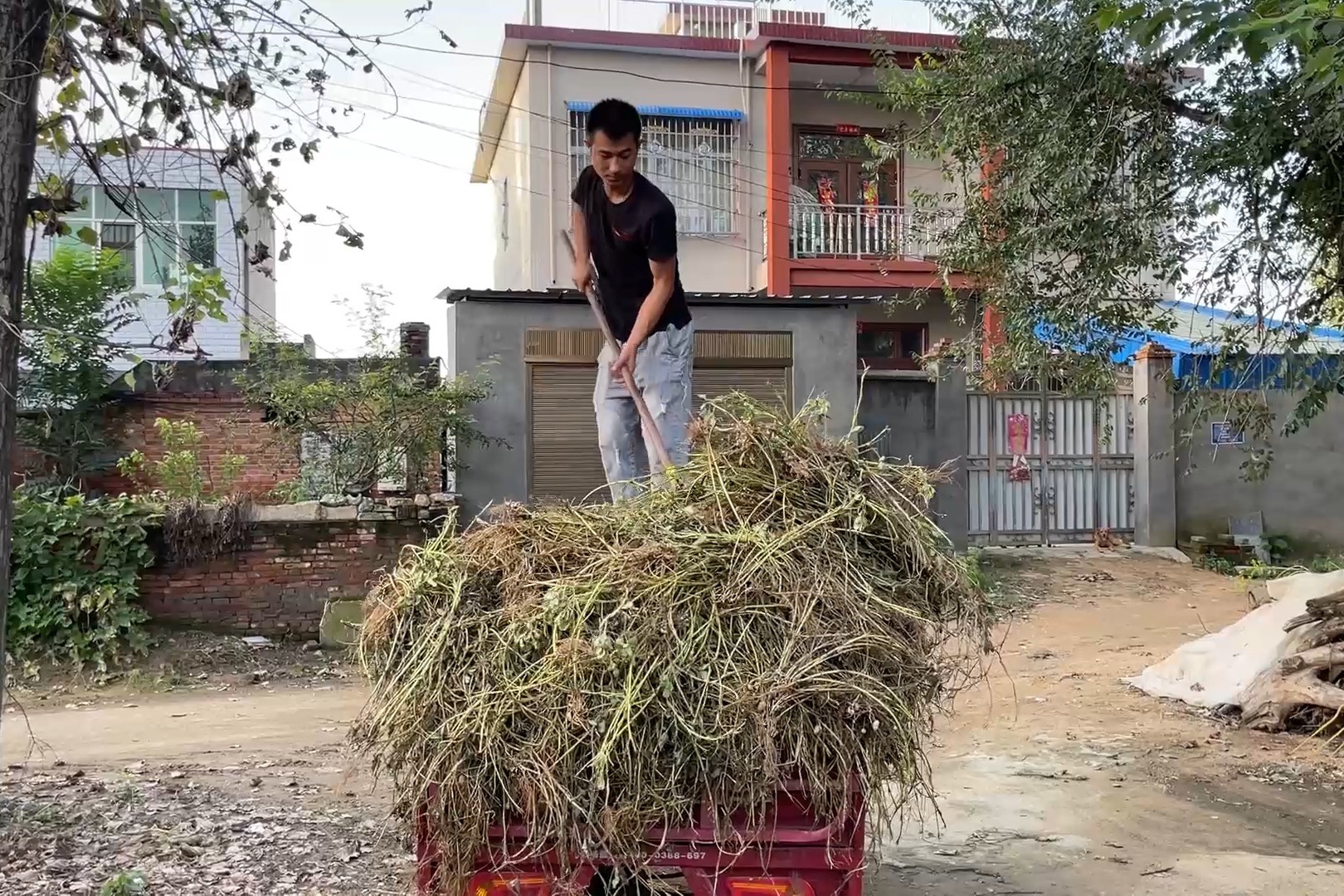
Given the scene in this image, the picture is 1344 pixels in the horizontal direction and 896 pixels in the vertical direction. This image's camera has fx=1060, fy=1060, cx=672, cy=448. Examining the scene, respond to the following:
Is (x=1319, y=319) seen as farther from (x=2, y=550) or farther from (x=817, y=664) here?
(x=2, y=550)

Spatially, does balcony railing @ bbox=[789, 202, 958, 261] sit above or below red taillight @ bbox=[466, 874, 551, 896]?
above

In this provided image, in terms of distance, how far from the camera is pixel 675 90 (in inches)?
585

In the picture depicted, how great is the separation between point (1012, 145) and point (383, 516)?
566cm

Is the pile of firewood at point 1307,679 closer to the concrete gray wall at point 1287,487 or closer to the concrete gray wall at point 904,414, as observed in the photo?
the concrete gray wall at point 904,414

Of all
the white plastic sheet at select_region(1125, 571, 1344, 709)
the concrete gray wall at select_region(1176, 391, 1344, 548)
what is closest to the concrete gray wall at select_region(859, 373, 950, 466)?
the concrete gray wall at select_region(1176, 391, 1344, 548)

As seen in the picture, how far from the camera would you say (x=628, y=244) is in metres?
4.36

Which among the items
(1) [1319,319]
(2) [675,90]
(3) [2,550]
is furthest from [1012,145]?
(2) [675,90]

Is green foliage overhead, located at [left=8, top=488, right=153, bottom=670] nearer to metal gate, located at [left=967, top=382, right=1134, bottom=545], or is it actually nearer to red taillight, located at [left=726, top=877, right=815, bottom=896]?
red taillight, located at [left=726, top=877, right=815, bottom=896]

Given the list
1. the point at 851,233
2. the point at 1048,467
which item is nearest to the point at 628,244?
the point at 1048,467

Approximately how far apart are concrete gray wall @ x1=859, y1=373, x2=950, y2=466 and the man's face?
308 inches

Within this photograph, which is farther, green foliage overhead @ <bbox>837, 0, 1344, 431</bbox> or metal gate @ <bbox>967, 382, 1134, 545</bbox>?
metal gate @ <bbox>967, 382, 1134, 545</bbox>

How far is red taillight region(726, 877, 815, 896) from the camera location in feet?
8.41

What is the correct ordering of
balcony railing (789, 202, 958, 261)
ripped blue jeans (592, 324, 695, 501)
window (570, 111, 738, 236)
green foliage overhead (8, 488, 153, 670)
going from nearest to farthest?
1. ripped blue jeans (592, 324, 695, 501)
2. green foliage overhead (8, 488, 153, 670)
3. window (570, 111, 738, 236)
4. balcony railing (789, 202, 958, 261)

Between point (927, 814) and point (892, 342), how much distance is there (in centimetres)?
1217
